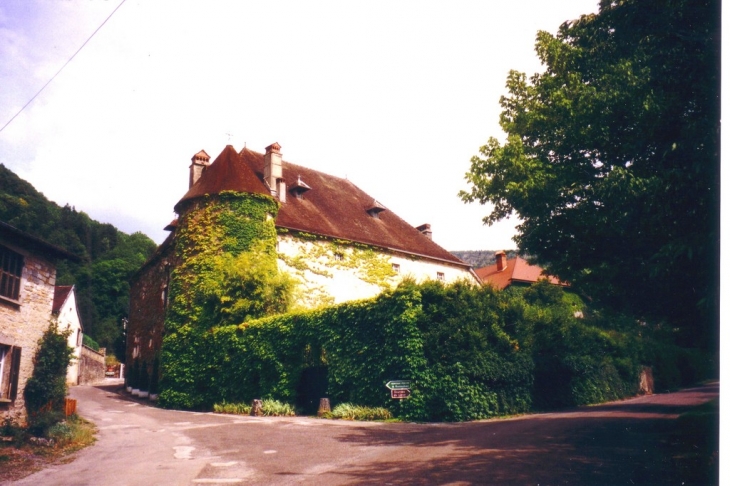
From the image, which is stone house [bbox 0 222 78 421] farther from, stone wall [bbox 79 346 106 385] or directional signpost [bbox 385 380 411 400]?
stone wall [bbox 79 346 106 385]

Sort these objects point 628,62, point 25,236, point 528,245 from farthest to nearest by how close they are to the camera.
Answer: point 528,245
point 25,236
point 628,62

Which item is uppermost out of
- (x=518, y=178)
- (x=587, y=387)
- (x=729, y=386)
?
(x=518, y=178)

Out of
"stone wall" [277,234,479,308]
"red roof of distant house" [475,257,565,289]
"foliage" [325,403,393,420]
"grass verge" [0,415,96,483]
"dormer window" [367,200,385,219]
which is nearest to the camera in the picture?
"grass verge" [0,415,96,483]

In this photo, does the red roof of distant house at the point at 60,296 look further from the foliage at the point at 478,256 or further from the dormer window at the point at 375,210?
the foliage at the point at 478,256

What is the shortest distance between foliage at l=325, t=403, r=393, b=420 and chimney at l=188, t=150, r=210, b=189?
1706 cm

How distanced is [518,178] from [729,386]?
15215mm

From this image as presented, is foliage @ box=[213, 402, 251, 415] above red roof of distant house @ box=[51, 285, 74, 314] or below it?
below

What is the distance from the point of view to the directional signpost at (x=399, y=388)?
15609 millimetres

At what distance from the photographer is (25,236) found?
50.0 feet

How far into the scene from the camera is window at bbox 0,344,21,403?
575 inches

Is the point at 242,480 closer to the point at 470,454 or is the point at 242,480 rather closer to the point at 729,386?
the point at 470,454

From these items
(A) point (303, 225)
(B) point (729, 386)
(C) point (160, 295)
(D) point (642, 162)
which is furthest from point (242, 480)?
(C) point (160, 295)

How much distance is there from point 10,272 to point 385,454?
12.1 meters

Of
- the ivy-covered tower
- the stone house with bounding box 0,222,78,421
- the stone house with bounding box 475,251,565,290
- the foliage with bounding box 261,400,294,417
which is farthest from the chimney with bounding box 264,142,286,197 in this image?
the stone house with bounding box 475,251,565,290
